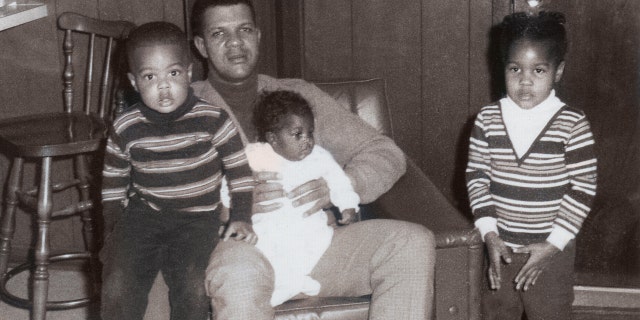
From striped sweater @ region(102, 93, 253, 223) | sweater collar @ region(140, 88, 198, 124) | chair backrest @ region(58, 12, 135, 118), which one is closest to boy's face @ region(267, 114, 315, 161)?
striped sweater @ region(102, 93, 253, 223)

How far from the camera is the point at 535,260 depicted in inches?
79.0

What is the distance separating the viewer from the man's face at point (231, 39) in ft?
7.54

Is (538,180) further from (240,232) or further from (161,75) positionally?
(161,75)

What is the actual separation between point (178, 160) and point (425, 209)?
0.61 metres

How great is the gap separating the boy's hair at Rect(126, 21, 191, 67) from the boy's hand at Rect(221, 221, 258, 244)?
42cm

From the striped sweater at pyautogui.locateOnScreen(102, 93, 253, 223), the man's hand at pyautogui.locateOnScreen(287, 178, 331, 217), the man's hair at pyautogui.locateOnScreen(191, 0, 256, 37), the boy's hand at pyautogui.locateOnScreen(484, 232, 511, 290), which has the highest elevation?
the man's hair at pyautogui.locateOnScreen(191, 0, 256, 37)

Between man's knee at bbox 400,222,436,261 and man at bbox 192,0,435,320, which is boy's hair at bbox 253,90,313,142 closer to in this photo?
man at bbox 192,0,435,320

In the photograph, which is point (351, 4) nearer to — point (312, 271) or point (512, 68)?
point (512, 68)

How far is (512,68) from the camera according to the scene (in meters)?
2.05

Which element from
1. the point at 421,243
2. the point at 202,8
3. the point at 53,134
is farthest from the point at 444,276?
the point at 53,134

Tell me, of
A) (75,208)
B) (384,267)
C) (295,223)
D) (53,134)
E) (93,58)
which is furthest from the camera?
(93,58)

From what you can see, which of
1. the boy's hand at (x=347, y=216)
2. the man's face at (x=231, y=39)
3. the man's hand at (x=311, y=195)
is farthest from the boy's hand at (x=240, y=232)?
the man's face at (x=231, y=39)

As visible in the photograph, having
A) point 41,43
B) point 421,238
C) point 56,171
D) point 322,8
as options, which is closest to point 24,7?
point 41,43

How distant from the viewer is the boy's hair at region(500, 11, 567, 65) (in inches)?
79.7
